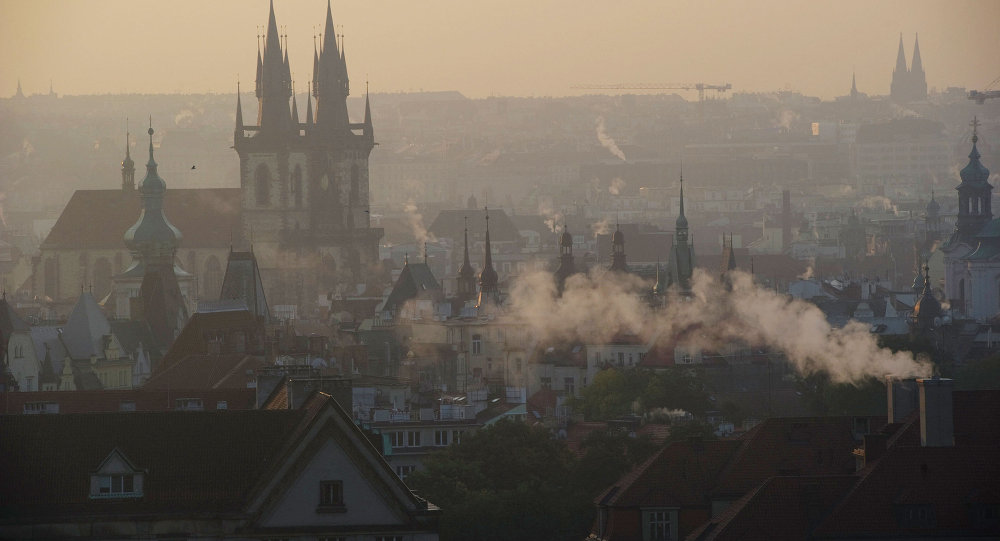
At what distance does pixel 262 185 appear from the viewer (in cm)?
16300

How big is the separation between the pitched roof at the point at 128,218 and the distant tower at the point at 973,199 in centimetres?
3616

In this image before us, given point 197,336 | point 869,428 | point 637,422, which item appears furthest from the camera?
point 197,336

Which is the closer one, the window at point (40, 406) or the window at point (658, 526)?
the window at point (658, 526)

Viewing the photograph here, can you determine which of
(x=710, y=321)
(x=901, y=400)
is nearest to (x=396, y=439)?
(x=901, y=400)

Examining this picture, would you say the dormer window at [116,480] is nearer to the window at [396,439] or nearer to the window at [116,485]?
the window at [116,485]

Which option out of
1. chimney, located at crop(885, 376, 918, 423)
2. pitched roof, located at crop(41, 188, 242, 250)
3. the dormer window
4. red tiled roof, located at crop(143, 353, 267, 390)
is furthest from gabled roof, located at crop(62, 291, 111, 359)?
the dormer window

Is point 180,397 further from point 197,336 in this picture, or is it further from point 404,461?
point 197,336

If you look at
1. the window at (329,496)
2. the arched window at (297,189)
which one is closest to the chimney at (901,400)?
the window at (329,496)

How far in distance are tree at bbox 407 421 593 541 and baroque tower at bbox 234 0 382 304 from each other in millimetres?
95781

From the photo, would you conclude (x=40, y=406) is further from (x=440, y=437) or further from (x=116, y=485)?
(x=116, y=485)

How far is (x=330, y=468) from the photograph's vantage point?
41188 mm

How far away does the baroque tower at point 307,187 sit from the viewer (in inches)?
6363

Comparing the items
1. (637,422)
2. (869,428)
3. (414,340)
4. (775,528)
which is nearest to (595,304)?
(414,340)

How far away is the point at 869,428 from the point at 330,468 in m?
15.2
